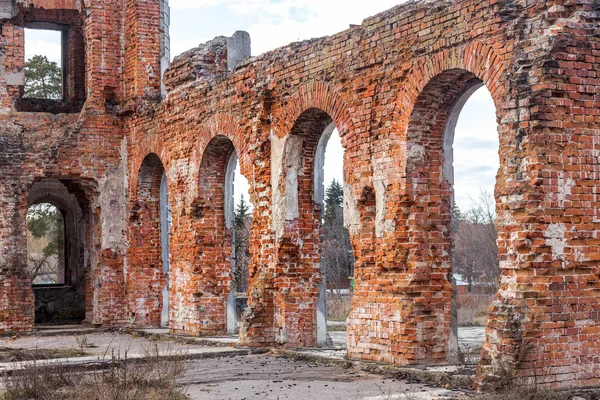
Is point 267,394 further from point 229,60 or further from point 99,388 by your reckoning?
point 229,60

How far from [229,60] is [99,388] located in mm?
8764

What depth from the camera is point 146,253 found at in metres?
17.3

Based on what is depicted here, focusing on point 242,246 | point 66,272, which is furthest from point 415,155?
point 242,246

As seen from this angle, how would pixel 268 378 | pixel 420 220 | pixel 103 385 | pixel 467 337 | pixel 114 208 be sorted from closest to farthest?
1. pixel 103 385
2. pixel 268 378
3. pixel 420 220
4. pixel 467 337
5. pixel 114 208

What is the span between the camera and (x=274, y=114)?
1262 centimetres

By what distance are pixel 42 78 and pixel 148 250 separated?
13.4 m

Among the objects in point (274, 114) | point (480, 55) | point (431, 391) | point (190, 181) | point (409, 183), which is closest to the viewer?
point (431, 391)

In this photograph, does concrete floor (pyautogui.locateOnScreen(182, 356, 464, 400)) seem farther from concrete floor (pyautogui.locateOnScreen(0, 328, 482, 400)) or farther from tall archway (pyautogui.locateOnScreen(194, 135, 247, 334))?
tall archway (pyautogui.locateOnScreen(194, 135, 247, 334))

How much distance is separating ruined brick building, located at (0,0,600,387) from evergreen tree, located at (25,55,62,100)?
24.2 feet

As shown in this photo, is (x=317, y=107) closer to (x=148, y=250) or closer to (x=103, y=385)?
(x=103, y=385)

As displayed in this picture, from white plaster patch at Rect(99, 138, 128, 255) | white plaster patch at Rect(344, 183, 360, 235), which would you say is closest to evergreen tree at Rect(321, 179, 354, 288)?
white plaster patch at Rect(99, 138, 128, 255)

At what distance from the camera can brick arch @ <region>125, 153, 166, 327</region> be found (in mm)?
17234

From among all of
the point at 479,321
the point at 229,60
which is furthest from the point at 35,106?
the point at 479,321

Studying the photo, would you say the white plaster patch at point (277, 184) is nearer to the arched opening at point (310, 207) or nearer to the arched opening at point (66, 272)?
the arched opening at point (310, 207)
